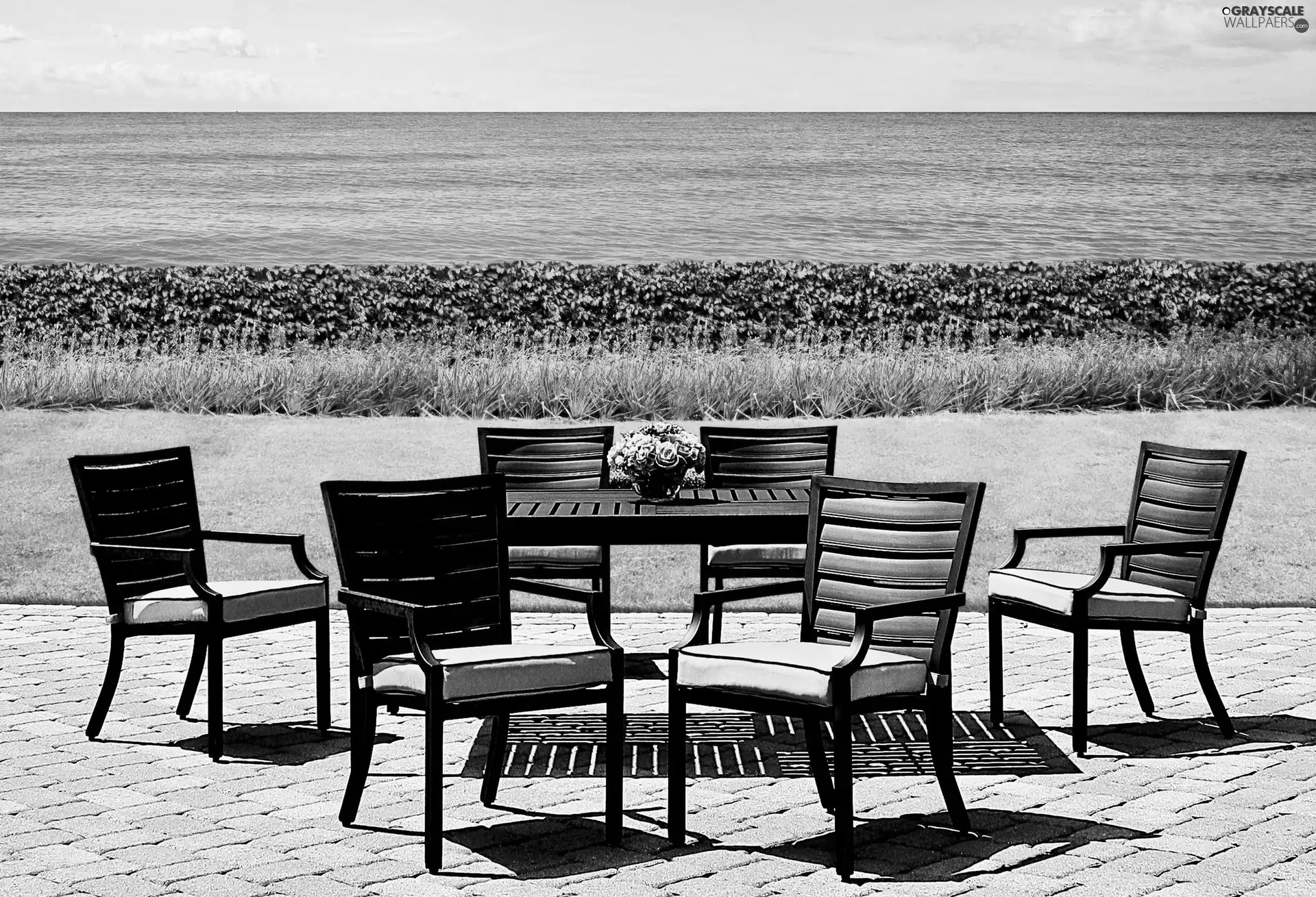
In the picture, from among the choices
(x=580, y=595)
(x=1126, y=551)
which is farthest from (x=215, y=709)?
(x=1126, y=551)

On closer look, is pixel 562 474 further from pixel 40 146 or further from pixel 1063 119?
pixel 1063 119

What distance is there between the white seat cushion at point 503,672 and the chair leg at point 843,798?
75cm

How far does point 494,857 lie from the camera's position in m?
4.45

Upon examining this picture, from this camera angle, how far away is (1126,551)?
5.78 metres

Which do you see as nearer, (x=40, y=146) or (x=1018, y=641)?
(x=1018, y=641)

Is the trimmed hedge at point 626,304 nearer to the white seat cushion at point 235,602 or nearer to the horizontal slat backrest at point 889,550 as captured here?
the white seat cushion at point 235,602

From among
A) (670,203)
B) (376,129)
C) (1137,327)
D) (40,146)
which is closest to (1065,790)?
(1137,327)

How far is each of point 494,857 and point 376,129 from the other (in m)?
134

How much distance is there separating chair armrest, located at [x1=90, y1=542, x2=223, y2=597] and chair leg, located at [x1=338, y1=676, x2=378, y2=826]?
114 centimetres

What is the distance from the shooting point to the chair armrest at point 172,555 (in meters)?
5.68

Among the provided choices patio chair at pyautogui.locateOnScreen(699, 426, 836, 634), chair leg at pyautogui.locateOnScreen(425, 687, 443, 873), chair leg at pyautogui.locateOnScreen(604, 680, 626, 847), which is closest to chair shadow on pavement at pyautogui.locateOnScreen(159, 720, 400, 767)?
chair leg at pyautogui.locateOnScreen(425, 687, 443, 873)

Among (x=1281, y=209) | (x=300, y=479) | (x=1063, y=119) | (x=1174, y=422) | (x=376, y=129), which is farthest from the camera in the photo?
(x=1063, y=119)

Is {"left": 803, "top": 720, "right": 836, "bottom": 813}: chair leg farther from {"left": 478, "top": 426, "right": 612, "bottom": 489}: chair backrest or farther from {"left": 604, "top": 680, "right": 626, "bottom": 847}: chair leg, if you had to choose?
{"left": 478, "top": 426, "right": 612, "bottom": 489}: chair backrest

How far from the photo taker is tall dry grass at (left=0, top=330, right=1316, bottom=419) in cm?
1280
